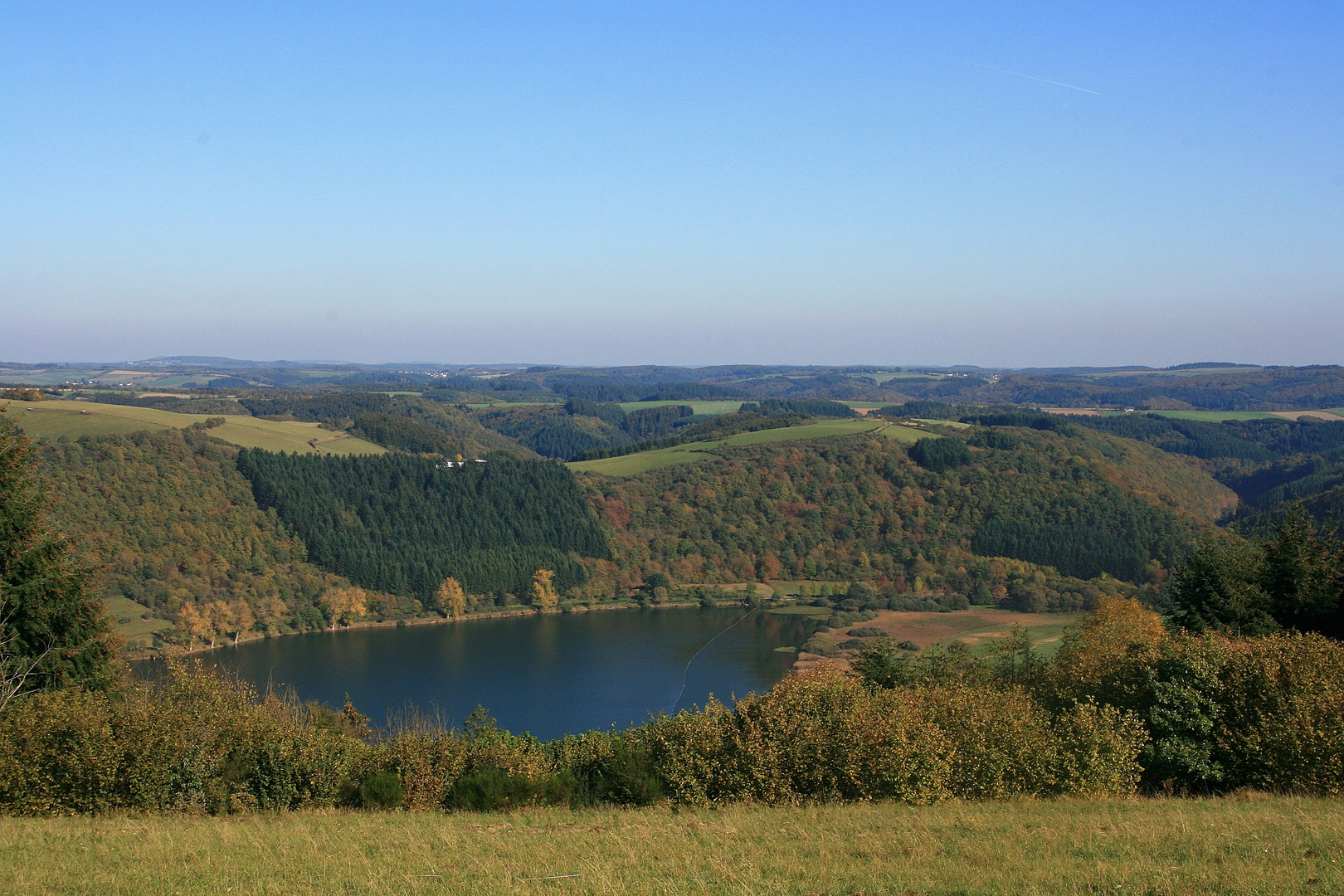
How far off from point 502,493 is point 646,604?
25927 mm

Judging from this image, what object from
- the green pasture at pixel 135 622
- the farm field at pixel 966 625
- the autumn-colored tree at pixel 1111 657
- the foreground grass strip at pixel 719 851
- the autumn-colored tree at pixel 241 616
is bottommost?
the farm field at pixel 966 625

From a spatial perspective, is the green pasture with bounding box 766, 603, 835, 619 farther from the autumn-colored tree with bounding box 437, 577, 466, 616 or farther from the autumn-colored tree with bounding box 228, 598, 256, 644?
the autumn-colored tree with bounding box 228, 598, 256, 644

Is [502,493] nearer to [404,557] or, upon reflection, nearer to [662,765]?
[404,557]

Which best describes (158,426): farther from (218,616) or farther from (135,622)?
(135,622)

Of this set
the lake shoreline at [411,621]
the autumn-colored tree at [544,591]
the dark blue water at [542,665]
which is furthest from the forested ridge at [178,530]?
the autumn-colored tree at [544,591]

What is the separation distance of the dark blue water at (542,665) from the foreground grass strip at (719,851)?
40580mm

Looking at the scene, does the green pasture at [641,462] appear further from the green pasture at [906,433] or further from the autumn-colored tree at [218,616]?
the autumn-colored tree at [218,616]

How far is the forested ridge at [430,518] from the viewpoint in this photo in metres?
105

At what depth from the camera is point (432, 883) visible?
1272cm

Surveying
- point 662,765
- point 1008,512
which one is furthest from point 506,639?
point 662,765

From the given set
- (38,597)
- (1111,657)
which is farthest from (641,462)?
(38,597)

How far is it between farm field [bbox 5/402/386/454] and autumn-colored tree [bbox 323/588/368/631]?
98.9ft

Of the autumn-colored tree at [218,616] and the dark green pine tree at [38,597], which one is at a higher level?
the dark green pine tree at [38,597]

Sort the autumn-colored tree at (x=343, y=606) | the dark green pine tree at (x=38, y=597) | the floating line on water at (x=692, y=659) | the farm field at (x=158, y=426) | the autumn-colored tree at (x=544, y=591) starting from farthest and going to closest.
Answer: the farm field at (x=158, y=426) < the autumn-colored tree at (x=544, y=591) < the autumn-colored tree at (x=343, y=606) < the floating line on water at (x=692, y=659) < the dark green pine tree at (x=38, y=597)
